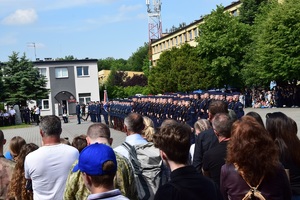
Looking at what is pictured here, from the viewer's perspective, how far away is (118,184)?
3754mm

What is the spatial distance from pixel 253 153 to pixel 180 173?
26.5 inches

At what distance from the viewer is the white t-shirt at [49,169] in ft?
14.5

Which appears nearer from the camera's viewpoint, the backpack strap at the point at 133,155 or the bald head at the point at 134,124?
the backpack strap at the point at 133,155

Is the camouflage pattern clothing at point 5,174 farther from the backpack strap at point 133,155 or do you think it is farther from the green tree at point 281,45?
the green tree at point 281,45

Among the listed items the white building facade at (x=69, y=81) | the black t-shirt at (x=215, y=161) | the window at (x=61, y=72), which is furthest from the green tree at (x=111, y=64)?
the black t-shirt at (x=215, y=161)

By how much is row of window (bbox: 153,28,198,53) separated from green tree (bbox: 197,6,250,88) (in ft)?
51.3

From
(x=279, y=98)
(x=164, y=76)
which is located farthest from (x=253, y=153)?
(x=164, y=76)

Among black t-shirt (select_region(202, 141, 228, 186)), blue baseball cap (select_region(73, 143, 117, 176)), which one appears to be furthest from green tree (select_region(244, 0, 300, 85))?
blue baseball cap (select_region(73, 143, 117, 176))

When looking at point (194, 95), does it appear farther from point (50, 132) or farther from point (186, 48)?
point (186, 48)

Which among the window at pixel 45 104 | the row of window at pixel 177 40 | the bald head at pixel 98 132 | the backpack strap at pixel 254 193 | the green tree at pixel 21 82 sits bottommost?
the window at pixel 45 104

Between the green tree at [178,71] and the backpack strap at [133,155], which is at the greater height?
the green tree at [178,71]

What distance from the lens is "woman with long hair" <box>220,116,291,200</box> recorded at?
3400mm

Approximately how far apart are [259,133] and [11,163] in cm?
299

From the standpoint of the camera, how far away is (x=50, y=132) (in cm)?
454
